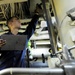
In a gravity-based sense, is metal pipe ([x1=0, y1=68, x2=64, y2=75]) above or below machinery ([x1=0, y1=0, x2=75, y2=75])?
below

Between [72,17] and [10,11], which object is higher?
[10,11]

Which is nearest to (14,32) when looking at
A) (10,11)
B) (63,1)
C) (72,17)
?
(10,11)

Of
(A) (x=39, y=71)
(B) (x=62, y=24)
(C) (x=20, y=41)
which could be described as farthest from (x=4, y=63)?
(A) (x=39, y=71)

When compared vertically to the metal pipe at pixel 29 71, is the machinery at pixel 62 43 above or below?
above

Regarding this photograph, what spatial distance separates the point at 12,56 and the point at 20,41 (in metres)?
0.58

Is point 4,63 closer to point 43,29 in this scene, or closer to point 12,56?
point 12,56

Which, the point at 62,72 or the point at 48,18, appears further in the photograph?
the point at 48,18

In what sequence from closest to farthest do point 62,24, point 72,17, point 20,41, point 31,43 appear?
point 72,17
point 62,24
point 20,41
point 31,43

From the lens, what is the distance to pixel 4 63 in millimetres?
2162

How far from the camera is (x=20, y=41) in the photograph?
1728mm

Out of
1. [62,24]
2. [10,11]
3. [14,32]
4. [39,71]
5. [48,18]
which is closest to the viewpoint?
[39,71]

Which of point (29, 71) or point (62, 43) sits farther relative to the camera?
point (62, 43)

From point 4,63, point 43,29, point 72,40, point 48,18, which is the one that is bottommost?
point 4,63

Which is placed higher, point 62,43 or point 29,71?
point 62,43
